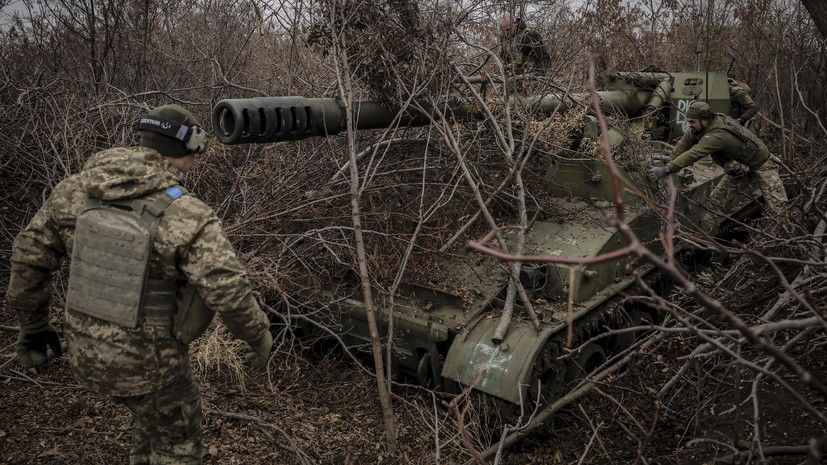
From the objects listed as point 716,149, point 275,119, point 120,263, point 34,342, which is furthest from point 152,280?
point 716,149

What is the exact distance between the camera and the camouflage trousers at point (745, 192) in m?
6.19

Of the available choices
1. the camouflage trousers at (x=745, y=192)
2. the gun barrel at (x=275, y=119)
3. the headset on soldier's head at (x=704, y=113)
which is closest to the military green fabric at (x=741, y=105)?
the camouflage trousers at (x=745, y=192)

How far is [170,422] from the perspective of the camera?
295cm

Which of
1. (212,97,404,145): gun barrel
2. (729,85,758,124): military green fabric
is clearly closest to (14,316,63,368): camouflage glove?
(212,97,404,145): gun barrel

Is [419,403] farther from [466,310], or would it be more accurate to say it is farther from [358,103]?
[358,103]

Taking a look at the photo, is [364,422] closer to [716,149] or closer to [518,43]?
[518,43]

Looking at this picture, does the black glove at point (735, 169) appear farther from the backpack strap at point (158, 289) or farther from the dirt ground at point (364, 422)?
the backpack strap at point (158, 289)

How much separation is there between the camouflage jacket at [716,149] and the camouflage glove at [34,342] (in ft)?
16.0

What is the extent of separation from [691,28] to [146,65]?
1211cm

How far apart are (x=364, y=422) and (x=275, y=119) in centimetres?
227

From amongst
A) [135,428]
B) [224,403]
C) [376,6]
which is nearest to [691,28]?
[376,6]

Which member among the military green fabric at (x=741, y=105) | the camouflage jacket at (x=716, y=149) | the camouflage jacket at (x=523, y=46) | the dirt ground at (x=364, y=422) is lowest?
the dirt ground at (x=364, y=422)

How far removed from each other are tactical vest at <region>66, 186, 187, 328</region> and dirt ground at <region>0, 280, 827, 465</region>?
1367mm

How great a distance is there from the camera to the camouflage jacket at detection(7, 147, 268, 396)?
2631mm
